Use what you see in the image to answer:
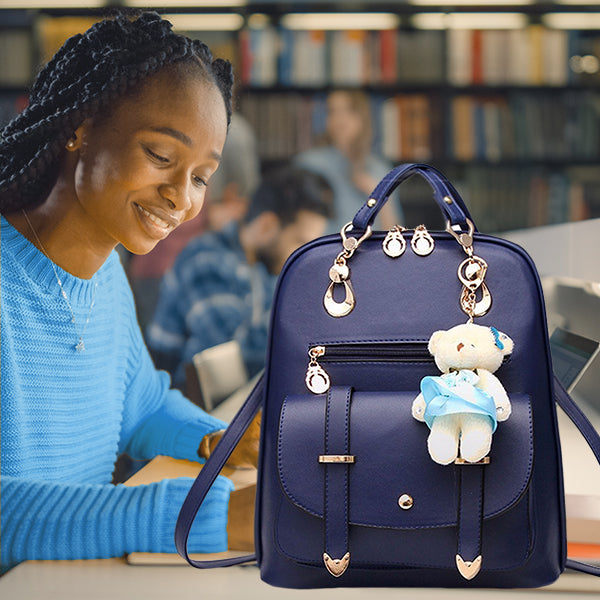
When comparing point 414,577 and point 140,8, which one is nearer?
point 414,577

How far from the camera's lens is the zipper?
0.75 m

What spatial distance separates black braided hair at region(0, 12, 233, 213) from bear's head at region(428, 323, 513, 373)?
1.63 feet

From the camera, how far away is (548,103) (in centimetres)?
95

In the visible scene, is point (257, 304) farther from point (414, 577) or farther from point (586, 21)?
point (586, 21)

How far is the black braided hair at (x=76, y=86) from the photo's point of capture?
90 centimetres

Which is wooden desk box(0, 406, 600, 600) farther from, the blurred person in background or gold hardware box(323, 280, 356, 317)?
gold hardware box(323, 280, 356, 317)

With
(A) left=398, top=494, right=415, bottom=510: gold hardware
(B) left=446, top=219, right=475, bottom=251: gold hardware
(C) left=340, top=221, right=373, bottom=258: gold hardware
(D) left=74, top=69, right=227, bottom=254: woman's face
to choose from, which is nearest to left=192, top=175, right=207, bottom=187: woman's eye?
(D) left=74, top=69, right=227, bottom=254: woman's face

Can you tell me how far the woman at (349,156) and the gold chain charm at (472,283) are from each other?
0.22 meters

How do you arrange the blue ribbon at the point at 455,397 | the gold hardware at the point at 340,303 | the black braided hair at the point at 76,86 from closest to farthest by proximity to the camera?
1. the blue ribbon at the point at 455,397
2. the gold hardware at the point at 340,303
3. the black braided hair at the point at 76,86

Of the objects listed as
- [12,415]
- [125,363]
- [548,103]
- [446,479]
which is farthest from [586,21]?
[12,415]

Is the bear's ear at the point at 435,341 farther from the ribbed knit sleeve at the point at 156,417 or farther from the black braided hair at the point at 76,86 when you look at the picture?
the black braided hair at the point at 76,86

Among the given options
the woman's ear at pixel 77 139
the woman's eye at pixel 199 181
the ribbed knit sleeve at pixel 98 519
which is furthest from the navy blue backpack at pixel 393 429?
the woman's ear at pixel 77 139

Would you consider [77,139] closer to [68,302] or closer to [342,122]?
[68,302]

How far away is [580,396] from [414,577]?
1.17 ft
